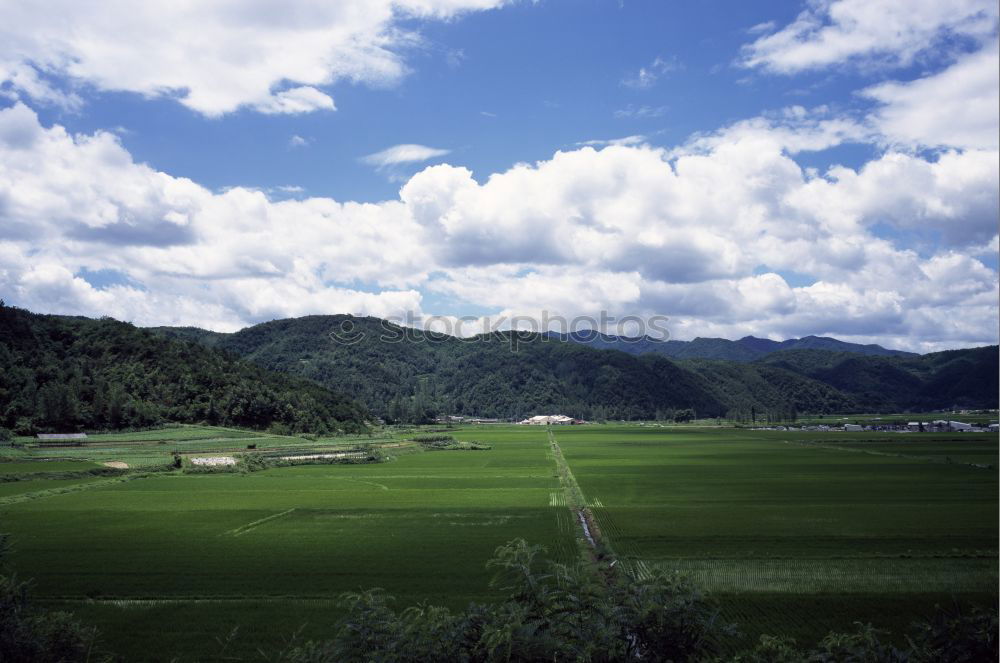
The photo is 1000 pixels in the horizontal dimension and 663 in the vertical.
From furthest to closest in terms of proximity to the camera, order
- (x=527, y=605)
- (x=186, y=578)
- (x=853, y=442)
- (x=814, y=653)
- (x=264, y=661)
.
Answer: (x=853, y=442), (x=186, y=578), (x=264, y=661), (x=527, y=605), (x=814, y=653)

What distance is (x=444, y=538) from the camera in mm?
28797

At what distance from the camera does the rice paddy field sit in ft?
62.7

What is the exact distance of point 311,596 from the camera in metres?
20.4

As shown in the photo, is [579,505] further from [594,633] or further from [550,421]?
[550,421]

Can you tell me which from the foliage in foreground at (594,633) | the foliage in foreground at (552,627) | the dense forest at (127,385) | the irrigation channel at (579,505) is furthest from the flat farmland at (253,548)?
the dense forest at (127,385)

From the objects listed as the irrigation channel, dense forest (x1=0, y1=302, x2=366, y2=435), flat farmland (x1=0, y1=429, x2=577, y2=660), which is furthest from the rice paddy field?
dense forest (x1=0, y1=302, x2=366, y2=435)

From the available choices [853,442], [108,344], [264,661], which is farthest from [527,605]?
[108,344]

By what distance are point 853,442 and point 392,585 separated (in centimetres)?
9168

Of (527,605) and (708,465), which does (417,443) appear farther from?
(527,605)

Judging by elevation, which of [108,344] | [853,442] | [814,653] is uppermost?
[108,344]

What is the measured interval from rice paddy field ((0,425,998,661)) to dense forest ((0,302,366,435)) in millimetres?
31122

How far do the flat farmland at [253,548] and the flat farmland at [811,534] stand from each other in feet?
15.7

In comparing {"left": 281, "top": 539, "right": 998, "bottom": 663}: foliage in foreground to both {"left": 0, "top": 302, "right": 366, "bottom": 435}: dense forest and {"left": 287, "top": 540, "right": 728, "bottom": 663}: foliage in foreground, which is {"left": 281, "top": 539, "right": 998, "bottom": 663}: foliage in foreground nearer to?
{"left": 287, "top": 540, "right": 728, "bottom": 663}: foliage in foreground

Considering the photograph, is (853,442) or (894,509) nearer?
(894,509)
